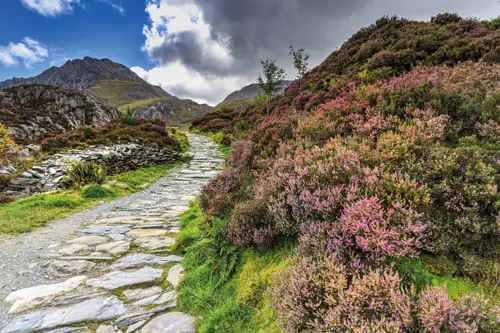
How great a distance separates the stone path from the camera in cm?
305

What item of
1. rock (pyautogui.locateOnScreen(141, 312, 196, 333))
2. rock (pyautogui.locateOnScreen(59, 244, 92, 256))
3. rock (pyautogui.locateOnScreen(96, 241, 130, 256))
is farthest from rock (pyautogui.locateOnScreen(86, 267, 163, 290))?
rock (pyautogui.locateOnScreen(59, 244, 92, 256))

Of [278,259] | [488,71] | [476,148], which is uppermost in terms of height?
[488,71]

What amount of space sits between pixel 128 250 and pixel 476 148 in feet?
20.0

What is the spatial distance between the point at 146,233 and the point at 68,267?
1.70m

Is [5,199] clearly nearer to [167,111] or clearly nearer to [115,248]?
[115,248]

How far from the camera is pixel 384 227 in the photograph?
91.1 inches

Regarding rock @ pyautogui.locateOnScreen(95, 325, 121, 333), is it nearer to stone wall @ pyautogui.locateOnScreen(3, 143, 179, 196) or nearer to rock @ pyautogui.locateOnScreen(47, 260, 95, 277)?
rock @ pyautogui.locateOnScreen(47, 260, 95, 277)

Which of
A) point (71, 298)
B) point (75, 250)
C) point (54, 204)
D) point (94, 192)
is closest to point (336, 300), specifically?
point (71, 298)

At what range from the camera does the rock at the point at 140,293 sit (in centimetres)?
354

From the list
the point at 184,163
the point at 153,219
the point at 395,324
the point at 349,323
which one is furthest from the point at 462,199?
the point at 184,163

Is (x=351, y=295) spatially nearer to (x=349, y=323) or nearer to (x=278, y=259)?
(x=349, y=323)

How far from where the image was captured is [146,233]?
584 centimetres

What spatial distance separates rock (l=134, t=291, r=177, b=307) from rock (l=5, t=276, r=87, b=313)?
124cm

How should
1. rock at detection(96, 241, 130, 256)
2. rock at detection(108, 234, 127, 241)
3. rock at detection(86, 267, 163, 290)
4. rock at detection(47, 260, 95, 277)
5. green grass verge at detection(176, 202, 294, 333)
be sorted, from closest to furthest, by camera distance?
green grass verge at detection(176, 202, 294, 333), rock at detection(86, 267, 163, 290), rock at detection(47, 260, 95, 277), rock at detection(96, 241, 130, 256), rock at detection(108, 234, 127, 241)
